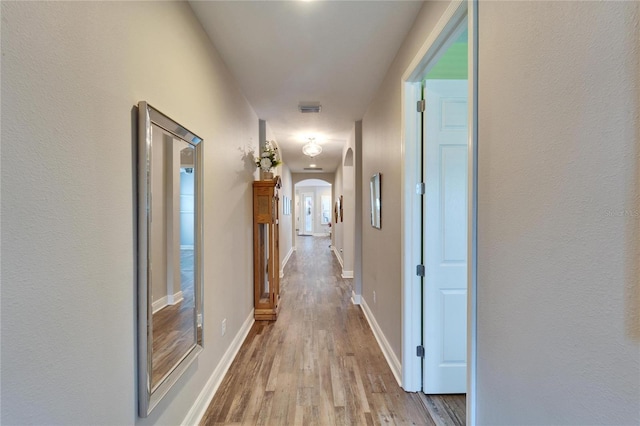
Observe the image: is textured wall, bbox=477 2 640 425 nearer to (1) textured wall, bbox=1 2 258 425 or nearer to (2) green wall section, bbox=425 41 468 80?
(2) green wall section, bbox=425 41 468 80

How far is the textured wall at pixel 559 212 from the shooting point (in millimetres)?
599

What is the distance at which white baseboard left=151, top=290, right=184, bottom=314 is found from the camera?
1299 mm

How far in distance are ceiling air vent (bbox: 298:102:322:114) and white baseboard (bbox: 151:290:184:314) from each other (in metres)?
2.48

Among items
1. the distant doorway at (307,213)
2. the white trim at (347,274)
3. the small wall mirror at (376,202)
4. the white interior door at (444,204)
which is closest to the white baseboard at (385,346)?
the white interior door at (444,204)

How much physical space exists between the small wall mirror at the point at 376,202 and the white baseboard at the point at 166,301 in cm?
191

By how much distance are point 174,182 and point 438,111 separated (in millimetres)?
1782

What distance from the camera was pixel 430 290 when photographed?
1.96 m

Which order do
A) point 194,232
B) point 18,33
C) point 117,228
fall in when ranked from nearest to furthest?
1. point 18,33
2. point 117,228
3. point 194,232

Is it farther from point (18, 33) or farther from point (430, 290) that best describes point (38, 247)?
point (430, 290)

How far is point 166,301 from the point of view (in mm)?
1436

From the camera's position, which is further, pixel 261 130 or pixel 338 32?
pixel 261 130

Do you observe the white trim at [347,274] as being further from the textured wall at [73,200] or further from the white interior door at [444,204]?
the textured wall at [73,200]

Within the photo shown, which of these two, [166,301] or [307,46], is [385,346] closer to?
[166,301]

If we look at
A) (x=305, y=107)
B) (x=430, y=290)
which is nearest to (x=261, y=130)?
(x=305, y=107)
